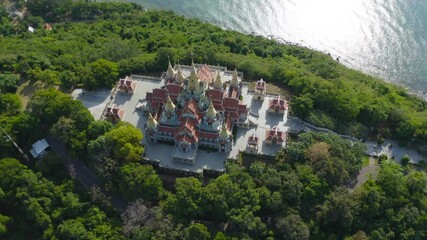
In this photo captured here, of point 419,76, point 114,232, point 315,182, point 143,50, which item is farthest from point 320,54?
point 114,232

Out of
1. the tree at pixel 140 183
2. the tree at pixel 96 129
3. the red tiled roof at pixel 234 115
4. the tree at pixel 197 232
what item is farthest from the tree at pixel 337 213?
the tree at pixel 96 129

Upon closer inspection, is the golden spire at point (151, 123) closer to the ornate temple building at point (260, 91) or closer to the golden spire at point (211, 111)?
the golden spire at point (211, 111)

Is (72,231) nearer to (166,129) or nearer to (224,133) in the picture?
(166,129)

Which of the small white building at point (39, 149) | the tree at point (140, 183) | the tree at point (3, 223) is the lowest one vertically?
the tree at point (3, 223)

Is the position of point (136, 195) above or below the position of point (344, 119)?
below

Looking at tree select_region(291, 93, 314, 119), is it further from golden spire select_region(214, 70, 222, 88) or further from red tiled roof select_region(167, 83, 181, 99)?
red tiled roof select_region(167, 83, 181, 99)

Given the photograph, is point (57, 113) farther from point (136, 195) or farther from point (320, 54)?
point (320, 54)
